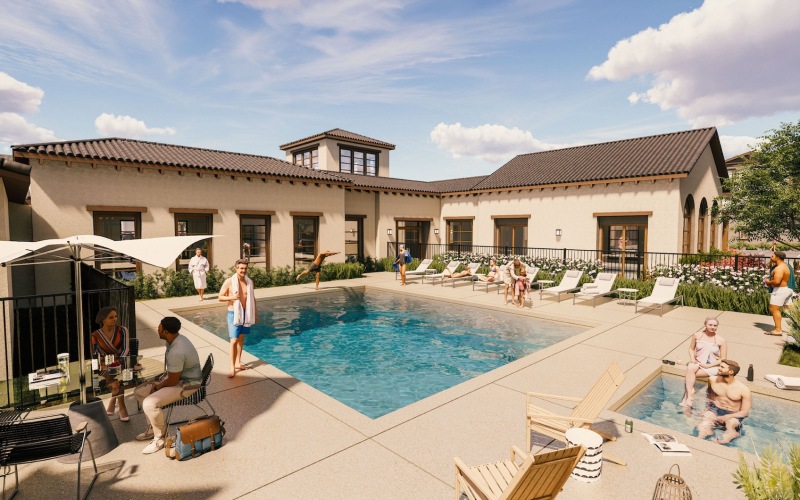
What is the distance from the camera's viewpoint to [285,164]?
21594 mm

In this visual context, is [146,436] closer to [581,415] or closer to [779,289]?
[581,415]

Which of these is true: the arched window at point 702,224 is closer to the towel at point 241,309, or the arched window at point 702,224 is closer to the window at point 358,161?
the window at point 358,161

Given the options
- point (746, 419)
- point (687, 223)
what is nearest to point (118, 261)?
point (746, 419)

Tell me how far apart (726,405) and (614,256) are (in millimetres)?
17426

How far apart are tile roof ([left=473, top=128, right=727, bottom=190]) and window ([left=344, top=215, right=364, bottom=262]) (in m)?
7.43

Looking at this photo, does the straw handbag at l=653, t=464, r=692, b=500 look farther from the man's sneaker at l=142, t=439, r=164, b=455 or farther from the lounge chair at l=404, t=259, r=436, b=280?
the lounge chair at l=404, t=259, r=436, b=280

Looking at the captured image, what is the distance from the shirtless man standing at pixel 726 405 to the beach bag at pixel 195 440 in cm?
631

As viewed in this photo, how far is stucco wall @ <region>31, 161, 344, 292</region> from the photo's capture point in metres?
13.4

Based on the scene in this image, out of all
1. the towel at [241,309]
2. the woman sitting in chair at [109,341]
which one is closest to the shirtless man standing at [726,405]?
the towel at [241,309]

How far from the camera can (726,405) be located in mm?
5840

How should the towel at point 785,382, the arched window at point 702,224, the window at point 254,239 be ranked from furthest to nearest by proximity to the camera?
the arched window at point 702,224 < the window at point 254,239 < the towel at point 785,382

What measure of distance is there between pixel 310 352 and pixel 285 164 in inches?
564

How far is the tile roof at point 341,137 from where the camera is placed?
2764 cm

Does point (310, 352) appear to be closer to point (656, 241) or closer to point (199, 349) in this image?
point (199, 349)
